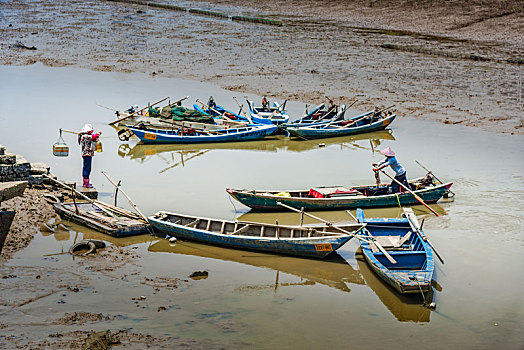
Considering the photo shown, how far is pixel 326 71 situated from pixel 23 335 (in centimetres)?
2237

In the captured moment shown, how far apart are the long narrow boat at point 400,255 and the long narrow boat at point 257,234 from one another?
2.04 feet

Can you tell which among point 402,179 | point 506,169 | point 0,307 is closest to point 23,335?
point 0,307

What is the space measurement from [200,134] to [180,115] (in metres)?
1.24

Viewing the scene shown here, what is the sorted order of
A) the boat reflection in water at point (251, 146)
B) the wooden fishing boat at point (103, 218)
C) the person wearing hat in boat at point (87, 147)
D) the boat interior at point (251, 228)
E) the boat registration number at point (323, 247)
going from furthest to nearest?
1. the boat reflection in water at point (251, 146)
2. the person wearing hat in boat at point (87, 147)
3. the wooden fishing boat at point (103, 218)
4. the boat interior at point (251, 228)
5. the boat registration number at point (323, 247)

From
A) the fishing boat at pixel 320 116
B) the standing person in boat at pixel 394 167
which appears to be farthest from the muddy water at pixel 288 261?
the fishing boat at pixel 320 116

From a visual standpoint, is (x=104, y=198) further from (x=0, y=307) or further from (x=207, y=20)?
(x=207, y=20)

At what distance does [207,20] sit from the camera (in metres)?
44.4

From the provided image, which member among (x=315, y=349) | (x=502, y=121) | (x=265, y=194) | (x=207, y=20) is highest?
(x=207, y=20)

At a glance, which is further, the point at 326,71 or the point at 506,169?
the point at 326,71

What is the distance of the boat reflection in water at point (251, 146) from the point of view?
763 inches

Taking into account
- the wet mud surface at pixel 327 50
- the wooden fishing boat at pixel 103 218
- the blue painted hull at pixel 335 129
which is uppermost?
the wet mud surface at pixel 327 50

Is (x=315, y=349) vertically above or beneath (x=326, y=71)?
beneath

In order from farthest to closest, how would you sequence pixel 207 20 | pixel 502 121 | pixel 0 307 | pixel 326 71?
pixel 207 20 → pixel 326 71 → pixel 502 121 → pixel 0 307

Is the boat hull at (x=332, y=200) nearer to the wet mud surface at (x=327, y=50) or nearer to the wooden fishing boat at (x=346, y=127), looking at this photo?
the wooden fishing boat at (x=346, y=127)
